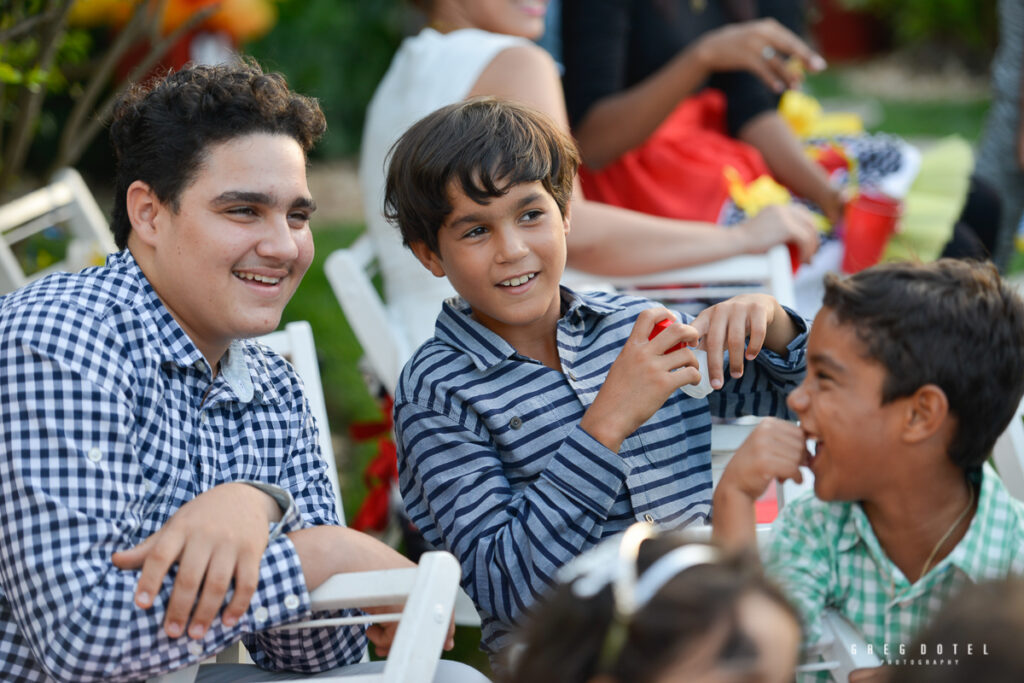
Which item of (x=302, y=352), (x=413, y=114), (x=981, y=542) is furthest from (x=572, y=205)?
(x=981, y=542)

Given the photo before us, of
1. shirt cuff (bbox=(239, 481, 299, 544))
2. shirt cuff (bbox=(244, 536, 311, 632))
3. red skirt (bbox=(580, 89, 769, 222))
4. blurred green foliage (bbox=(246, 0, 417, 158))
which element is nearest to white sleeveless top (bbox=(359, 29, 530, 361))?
red skirt (bbox=(580, 89, 769, 222))

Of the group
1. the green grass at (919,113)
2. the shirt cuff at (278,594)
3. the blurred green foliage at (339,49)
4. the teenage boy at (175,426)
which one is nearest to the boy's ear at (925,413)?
the teenage boy at (175,426)

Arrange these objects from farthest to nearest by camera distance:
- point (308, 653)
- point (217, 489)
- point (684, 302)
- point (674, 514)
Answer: point (684, 302), point (674, 514), point (308, 653), point (217, 489)

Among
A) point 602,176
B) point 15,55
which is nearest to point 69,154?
point 15,55

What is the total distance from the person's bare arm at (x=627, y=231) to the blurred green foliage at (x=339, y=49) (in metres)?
4.62

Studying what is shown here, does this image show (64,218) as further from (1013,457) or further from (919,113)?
(919,113)

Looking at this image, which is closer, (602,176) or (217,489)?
(217,489)

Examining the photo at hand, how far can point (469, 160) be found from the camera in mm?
1967

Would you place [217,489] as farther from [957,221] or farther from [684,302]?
[957,221]

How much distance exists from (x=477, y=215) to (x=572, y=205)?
2.54 feet

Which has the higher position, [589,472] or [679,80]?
[679,80]

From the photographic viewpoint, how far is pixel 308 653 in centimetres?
181

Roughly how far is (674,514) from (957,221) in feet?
6.39

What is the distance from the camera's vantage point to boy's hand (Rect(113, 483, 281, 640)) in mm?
1486
